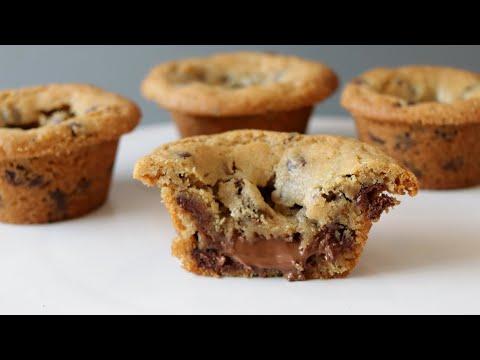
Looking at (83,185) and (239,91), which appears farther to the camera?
(239,91)

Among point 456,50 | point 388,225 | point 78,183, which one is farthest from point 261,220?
point 456,50

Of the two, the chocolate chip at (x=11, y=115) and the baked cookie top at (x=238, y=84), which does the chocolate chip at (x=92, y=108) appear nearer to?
the chocolate chip at (x=11, y=115)

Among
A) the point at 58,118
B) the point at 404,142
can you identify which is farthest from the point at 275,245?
the point at 58,118

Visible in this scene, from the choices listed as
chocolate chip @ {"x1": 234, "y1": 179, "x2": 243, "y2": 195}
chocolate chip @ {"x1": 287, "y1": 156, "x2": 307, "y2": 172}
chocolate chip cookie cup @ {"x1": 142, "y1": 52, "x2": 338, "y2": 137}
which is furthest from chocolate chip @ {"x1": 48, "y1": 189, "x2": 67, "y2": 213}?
chocolate chip @ {"x1": 287, "y1": 156, "x2": 307, "y2": 172}

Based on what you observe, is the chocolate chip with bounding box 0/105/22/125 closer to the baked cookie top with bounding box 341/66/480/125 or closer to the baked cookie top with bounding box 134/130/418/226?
the baked cookie top with bounding box 134/130/418/226

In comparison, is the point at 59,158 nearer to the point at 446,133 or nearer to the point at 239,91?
the point at 239,91

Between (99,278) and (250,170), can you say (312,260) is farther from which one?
(99,278)
